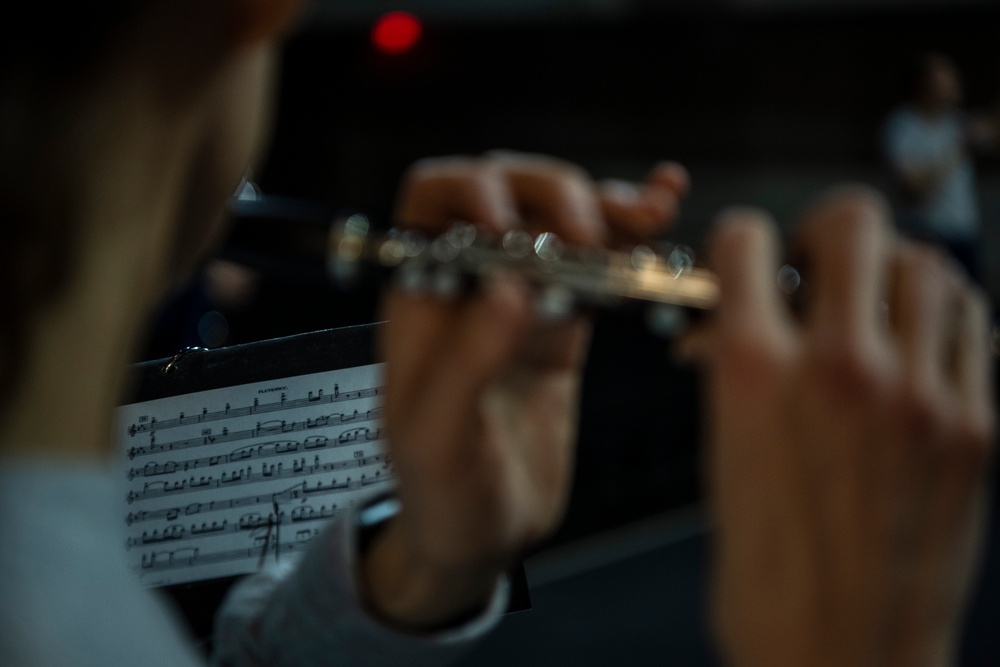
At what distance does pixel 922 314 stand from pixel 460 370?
0.46 ft

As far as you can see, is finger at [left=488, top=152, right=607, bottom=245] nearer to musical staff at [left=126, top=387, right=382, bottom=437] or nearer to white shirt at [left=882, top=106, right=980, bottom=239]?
musical staff at [left=126, top=387, right=382, bottom=437]

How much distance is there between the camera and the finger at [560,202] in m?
0.37

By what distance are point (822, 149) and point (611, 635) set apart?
2543 millimetres

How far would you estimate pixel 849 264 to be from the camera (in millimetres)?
271

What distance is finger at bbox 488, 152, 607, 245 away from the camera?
367 mm

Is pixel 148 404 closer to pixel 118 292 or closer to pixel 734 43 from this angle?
pixel 118 292

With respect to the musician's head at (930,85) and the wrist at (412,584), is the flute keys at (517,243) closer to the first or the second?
the wrist at (412,584)

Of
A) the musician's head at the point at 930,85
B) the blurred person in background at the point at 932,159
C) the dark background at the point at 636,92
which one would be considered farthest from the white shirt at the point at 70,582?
the dark background at the point at 636,92

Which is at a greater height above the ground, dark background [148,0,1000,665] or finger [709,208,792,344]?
dark background [148,0,1000,665]

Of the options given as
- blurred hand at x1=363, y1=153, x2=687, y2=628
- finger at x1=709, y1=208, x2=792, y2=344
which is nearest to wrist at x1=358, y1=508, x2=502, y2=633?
blurred hand at x1=363, y1=153, x2=687, y2=628

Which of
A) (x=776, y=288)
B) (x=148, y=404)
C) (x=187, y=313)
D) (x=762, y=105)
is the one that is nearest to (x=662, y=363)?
(x=762, y=105)

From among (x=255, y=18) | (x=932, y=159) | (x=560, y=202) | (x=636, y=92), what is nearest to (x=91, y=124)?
(x=255, y=18)

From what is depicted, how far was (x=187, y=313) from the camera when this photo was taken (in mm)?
671

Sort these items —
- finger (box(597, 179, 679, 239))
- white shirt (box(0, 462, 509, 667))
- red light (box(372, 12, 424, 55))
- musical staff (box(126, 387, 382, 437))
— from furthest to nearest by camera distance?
red light (box(372, 12, 424, 55)), musical staff (box(126, 387, 382, 437)), finger (box(597, 179, 679, 239)), white shirt (box(0, 462, 509, 667))
